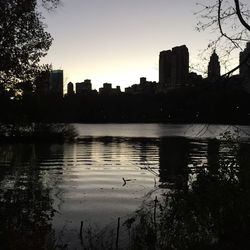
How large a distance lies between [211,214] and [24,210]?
7.80m

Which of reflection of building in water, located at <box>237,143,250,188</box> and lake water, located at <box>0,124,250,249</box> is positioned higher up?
reflection of building in water, located at <box>237,143,250,188</box>

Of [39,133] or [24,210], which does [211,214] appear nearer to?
[24,210]

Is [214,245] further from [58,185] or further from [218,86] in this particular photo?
[58,185]

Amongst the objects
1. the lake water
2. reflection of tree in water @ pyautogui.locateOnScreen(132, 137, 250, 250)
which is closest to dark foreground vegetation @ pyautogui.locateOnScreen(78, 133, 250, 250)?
reflection of tree in water @ pyautogui.locateOnScreen(132, 137, 250, 250)

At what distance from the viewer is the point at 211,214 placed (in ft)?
44.9

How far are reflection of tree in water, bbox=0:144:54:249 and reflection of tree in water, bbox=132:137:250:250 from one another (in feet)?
10.8

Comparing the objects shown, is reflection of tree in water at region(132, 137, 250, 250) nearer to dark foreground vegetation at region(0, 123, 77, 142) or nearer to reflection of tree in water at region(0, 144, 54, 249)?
reflection of tree in water at region(0, 144, 54, 249)

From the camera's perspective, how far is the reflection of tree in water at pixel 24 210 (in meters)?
11.8

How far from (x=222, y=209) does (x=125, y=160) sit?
122 ft

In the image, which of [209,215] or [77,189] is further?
[77,189]

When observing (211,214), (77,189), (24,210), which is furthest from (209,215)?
(77,189)

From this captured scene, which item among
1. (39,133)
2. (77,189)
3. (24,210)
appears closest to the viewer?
(24,210)

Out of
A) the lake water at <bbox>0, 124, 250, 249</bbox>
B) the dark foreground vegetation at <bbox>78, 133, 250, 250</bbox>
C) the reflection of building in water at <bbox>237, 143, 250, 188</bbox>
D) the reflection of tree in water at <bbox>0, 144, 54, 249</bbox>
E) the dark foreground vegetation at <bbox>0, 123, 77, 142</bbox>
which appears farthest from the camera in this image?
the dark foreground vegetation at <bbox>0, 123, 77, 142</bbox>

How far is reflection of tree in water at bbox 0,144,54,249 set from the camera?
1185 centimetres
